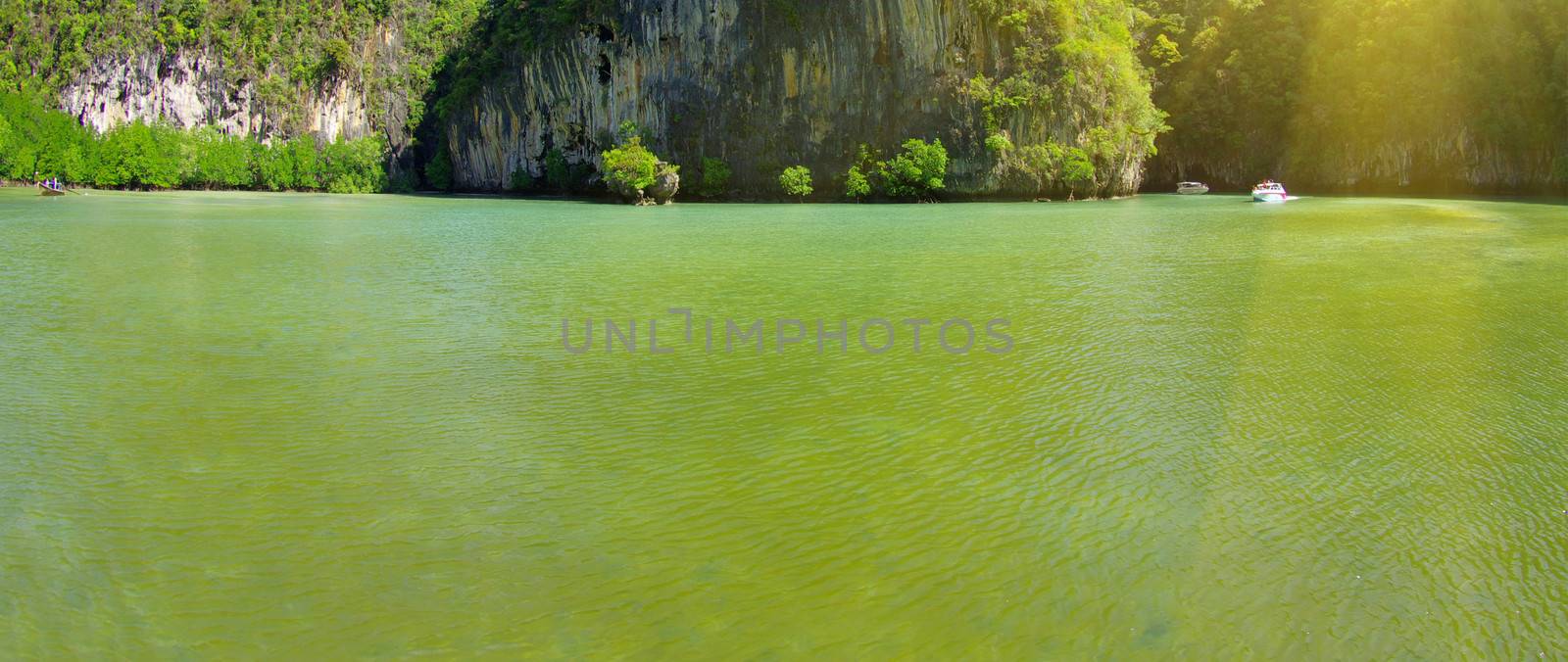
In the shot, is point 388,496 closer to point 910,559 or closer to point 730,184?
point 910,559

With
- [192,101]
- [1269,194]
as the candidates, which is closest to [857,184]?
[1269,194]

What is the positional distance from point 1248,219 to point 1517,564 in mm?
29597

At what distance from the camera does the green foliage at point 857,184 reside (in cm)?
5169

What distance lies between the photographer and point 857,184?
51.7 m

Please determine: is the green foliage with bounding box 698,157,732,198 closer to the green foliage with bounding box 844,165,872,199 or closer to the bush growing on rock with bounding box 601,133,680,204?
the bush growing on rock with bounding box 601,133,680,204

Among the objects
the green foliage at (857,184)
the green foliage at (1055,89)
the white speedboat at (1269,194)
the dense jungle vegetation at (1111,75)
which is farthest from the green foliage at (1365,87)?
the green foliage at (857,184)

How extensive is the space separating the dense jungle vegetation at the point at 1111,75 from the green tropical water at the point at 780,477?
36089mm

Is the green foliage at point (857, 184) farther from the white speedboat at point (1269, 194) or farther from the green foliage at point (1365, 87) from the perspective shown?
the green foliage at point (1365, 87)

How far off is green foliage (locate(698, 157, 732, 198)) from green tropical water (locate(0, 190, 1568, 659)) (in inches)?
1547

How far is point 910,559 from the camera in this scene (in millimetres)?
5816

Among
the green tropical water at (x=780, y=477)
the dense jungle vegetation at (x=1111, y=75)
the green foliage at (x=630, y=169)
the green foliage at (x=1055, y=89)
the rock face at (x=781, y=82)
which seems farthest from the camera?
the rock face at (x=781, y=82)

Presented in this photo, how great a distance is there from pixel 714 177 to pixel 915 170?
10579mm

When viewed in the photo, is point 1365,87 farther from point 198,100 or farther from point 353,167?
point 198,100

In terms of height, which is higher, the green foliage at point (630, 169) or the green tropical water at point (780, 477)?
the green foliage at point (630, 169)
